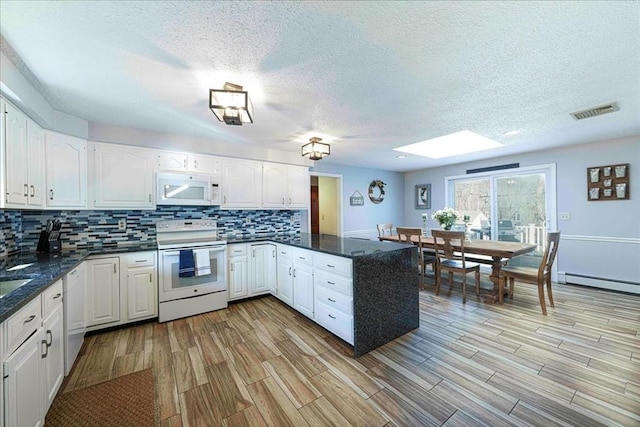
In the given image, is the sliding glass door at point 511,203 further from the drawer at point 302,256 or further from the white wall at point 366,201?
the drawer at point 302,256

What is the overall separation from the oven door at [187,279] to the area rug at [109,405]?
3.64ft

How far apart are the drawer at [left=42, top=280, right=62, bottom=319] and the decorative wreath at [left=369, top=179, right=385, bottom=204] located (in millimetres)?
5293

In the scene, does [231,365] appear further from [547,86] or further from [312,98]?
[547,86]

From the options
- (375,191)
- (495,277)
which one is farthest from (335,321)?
(375,191)

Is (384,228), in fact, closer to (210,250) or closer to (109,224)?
(210,250)

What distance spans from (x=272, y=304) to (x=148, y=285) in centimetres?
153

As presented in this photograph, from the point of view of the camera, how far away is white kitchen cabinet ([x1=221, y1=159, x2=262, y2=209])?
11.9ft

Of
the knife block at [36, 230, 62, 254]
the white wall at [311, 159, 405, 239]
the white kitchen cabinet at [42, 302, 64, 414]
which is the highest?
the white wall at [311, 159, 405, 239]

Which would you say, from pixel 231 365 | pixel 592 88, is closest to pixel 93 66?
pixel 231 365

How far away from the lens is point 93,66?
5.75ft

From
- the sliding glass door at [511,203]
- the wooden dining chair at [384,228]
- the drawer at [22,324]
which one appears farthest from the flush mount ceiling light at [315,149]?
the sliding glass door at [511,203]

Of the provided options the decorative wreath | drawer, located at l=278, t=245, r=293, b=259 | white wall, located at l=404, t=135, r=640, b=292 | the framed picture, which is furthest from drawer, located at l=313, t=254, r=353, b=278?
the framed picture

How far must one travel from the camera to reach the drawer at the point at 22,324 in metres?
1.09

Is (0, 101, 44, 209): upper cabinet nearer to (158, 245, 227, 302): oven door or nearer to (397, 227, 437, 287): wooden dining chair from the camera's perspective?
(158, 245, 227, 302): oven door
